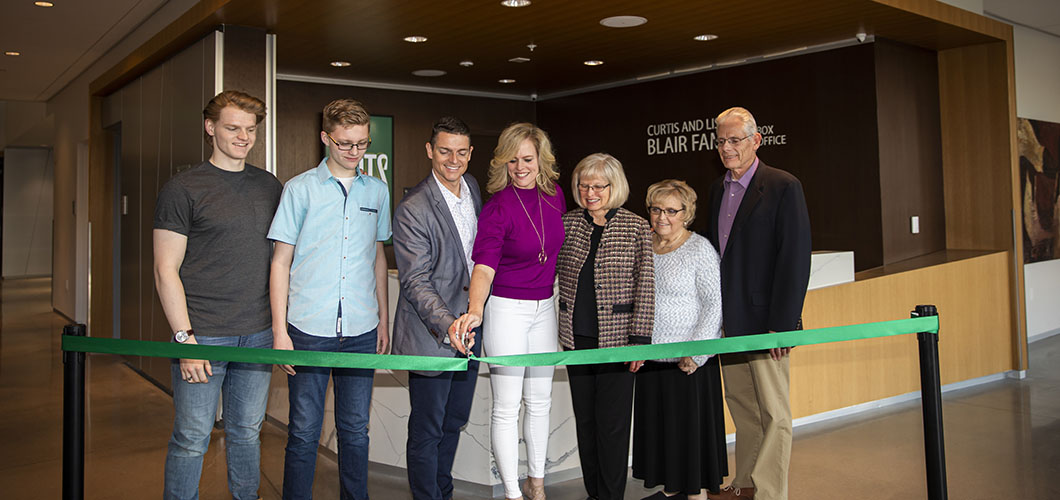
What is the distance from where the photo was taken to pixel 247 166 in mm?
2764

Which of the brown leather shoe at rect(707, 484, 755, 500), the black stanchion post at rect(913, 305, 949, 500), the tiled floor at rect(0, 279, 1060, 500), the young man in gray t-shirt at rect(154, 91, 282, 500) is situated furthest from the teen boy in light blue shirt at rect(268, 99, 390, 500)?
the black stanchion post at rect(913, 305, 949, 500)

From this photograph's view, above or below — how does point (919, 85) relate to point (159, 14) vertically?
below

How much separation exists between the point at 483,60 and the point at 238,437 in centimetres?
509

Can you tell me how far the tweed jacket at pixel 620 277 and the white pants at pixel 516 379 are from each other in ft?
0.50

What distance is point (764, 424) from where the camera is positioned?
3.24m

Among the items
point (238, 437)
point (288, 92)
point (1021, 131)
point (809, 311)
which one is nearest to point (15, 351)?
point (288, 92)

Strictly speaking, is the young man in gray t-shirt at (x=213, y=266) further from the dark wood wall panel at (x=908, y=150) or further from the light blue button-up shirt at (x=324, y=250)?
the dark wood wall panel at (x=908, y=150)

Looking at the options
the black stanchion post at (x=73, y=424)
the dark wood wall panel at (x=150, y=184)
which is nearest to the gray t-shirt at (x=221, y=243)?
the black stanchion post at (x=73, y=424)

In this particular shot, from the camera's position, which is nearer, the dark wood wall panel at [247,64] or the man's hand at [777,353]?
the man's hand at [777,353]

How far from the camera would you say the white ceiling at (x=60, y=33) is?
A: 20.8ft

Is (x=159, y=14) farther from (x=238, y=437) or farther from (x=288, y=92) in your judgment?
(x=238, y=437)

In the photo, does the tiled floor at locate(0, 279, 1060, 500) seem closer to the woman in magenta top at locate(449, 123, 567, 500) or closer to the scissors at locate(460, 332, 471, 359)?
the woman in magenta top at locate(449, 123, 567, 500)

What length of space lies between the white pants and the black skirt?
44 centimetres

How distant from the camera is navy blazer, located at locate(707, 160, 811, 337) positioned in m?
2.99
